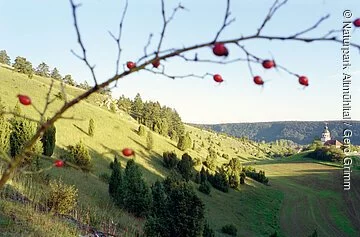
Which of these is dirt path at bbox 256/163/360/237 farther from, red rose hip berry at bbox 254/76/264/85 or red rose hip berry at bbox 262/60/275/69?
red rose hip berry at bbox 262/60/275/69

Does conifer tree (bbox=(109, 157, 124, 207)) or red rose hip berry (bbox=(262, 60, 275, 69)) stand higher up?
red rose hip berry (bbox=(262, 60, 275, 69))

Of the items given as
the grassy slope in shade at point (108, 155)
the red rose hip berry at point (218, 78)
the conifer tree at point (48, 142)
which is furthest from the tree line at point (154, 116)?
the red rose hip berry at point (218, 78)

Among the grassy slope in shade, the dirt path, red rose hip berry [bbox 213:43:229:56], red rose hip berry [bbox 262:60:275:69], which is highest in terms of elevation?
red rose hip berry [bbox 213:43:229:56]

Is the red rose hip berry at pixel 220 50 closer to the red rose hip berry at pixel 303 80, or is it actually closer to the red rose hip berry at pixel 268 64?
the red rose hip berry at pixel 268 64

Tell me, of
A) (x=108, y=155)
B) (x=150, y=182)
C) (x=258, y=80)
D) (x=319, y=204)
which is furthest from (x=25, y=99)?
(x=319, y=204)

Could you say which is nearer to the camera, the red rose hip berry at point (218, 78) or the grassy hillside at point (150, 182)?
the red rose hip berry at point (218, 78)

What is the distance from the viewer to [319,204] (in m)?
47.4

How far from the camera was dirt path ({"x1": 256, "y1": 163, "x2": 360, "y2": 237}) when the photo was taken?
34.9m

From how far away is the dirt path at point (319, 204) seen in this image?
34875 mm

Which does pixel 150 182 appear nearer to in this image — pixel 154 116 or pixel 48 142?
pixel 48 142

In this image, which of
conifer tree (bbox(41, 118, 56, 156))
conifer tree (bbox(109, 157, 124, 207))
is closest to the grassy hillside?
conifer tree (bbox(109, 157, 124, 207))

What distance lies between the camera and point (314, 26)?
1.24 meters

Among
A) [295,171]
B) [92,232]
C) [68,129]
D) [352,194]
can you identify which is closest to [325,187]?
[352,194]

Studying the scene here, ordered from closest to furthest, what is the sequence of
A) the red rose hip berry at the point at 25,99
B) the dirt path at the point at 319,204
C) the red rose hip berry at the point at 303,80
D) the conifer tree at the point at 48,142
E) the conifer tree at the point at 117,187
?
the red rose hip berry at the point at 25,99 < the red rose hip berry at the point at 303,80 < the conifer tree at the point at 117,187 < the conifer tree at the point at 48,142 < the dirt path at the point at 319,204
